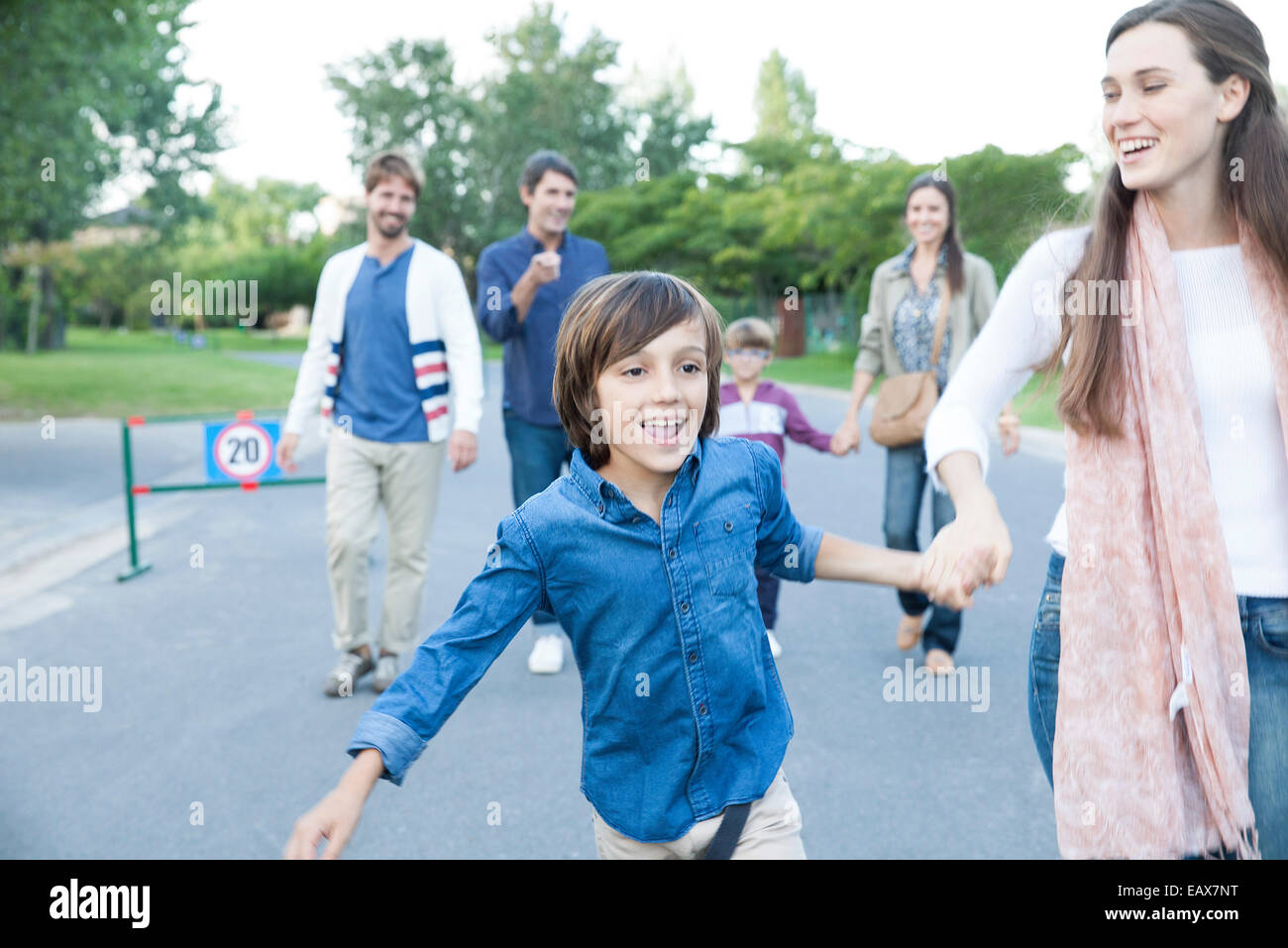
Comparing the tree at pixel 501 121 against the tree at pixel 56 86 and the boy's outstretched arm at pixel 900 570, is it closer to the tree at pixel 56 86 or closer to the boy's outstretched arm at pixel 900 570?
the tree at pixel 56 86

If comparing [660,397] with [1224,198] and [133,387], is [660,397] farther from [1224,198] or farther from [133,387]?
[133,387]

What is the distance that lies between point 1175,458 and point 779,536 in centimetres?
73

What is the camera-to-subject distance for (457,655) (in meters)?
1.91

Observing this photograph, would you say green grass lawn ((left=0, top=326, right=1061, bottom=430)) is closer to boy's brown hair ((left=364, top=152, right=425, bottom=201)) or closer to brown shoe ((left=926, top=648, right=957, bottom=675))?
brown shoe ((left=926, top=648, right=957, bottom=675))

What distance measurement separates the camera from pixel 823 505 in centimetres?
980

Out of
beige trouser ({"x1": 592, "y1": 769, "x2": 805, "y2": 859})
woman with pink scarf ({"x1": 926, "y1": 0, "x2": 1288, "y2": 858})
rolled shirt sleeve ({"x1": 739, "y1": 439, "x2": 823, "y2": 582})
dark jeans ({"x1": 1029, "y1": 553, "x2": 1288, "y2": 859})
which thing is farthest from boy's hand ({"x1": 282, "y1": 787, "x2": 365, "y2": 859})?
dark jeans ({"x1": 1029, "y1": 553, "x2": 1288, "y2": 859})

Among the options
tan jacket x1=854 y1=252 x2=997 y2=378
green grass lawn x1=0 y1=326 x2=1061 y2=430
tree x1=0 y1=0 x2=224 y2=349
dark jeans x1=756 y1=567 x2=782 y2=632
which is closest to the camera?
dark jeans x1=756 y1=567 x2=782 y2=632

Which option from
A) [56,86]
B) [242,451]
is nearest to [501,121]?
[56,86]

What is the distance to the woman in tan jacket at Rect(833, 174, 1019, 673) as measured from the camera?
512 centimetres

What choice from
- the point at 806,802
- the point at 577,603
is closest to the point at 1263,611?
the point at 577,603

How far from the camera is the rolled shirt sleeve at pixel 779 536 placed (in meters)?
2.21

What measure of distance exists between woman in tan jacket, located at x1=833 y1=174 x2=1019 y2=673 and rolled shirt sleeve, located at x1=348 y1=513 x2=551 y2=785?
333cm

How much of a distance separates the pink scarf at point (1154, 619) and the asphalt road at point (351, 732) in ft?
4.50
